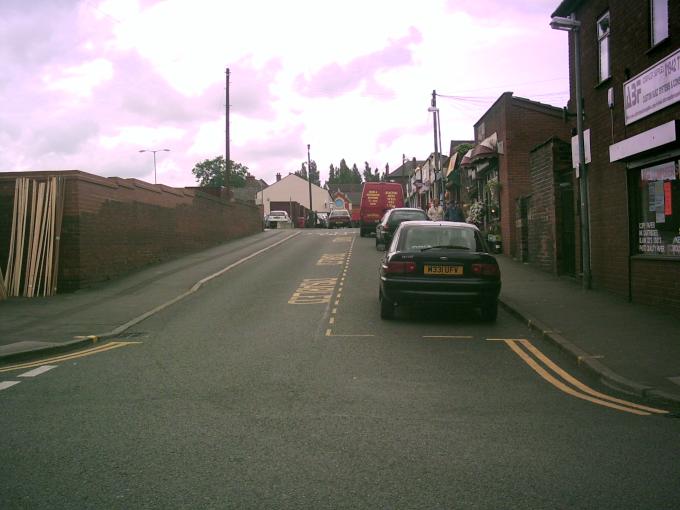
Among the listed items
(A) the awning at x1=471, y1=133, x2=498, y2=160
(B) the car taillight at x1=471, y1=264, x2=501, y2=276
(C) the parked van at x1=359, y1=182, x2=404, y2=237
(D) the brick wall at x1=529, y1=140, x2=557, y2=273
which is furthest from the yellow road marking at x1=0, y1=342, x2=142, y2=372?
(C) the parked van at x1=359, y1=182, x2=404, y2=237

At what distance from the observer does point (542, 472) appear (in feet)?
14.5

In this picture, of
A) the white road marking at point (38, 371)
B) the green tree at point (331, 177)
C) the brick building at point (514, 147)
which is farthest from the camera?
the green tree at point (331, 177)

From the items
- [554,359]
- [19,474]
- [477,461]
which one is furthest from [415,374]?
[19,474]

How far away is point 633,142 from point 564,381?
642cm

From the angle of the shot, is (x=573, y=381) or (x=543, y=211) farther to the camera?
(x=543, y=211)

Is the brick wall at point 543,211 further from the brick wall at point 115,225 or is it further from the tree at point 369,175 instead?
the tree at point 369,175

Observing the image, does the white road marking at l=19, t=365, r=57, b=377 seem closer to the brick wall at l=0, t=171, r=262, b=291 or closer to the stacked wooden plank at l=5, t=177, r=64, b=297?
the stacked wooden plank at l=5, t=177, r=64, b=297

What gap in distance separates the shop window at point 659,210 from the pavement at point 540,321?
110 centimetres

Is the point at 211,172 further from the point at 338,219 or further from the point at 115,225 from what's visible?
the point at 115,225

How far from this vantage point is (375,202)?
34.5 metres

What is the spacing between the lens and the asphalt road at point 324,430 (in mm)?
4086

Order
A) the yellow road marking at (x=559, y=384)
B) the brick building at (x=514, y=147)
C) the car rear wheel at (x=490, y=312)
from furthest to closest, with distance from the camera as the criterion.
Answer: the brick building at (x=514, y=147) → the car rear wheel at (x=490, y=312) → the yellow road marking at (x=559, y=384)

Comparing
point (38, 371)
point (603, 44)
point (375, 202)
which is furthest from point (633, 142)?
point (375, 202)

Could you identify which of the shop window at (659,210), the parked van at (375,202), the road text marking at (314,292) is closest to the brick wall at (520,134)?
the road text marking at (314,292)
